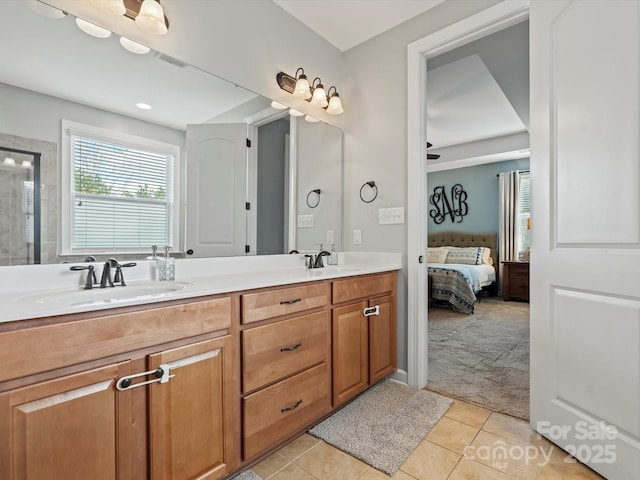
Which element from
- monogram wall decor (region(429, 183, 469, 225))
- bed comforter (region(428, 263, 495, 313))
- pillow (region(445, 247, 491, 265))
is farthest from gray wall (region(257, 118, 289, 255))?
monogram wall decor (region(429, 183, 469, 225))

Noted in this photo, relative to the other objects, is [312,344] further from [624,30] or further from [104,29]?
[624,30]

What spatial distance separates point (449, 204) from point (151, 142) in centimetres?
598

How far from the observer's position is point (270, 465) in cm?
147

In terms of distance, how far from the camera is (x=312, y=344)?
1.66 metres

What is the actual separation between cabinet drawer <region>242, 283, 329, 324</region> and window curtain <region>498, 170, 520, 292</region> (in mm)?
5088

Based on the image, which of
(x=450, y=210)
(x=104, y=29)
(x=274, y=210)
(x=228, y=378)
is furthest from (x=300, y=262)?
(x=450, y=210)

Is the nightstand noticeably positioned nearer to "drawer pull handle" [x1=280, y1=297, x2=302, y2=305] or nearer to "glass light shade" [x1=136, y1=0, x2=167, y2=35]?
"drawer pull handle" [x1=280, y1=297, x2=302, y2=305]

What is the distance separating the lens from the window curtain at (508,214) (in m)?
5.60

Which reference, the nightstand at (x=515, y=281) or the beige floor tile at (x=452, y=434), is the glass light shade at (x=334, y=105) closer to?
the beige floor tile at (x=452, y=434)

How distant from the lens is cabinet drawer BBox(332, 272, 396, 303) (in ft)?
6.01

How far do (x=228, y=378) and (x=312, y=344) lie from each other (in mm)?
508

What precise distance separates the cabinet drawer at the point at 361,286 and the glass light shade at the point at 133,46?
1496 millimetres

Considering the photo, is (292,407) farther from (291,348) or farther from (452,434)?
(452,434)

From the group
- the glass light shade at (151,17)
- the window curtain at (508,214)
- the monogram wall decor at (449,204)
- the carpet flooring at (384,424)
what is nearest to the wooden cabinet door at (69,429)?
the carpet flooring at (384,424)
